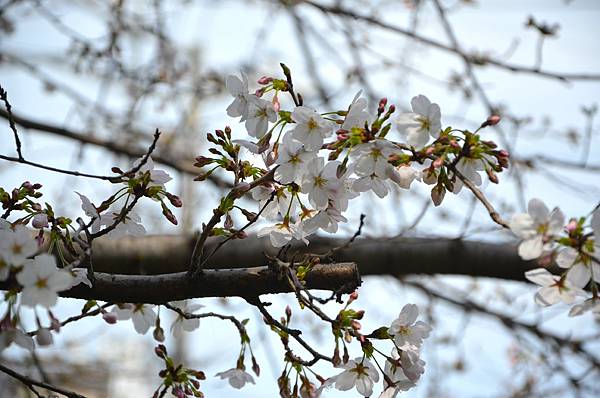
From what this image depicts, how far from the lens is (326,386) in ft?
3.55

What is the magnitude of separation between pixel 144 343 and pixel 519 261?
9767 millimetres

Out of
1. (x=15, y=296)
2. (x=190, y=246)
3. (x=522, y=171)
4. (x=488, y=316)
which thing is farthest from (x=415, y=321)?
(x=522, y=171)

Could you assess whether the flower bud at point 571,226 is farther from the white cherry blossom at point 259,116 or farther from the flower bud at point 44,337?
the flower bud at point 44,337

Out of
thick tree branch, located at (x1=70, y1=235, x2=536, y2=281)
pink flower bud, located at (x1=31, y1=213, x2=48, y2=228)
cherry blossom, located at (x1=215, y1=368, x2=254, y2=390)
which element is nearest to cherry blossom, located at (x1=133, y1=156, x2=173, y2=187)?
pink flower bud, located at (x1=31, y1=213, x2=48, y2=228)

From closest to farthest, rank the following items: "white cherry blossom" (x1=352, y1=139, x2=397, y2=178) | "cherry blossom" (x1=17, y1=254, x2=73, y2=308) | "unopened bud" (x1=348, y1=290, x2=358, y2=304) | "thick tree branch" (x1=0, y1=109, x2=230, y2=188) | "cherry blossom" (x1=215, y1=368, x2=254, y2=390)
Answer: "cherry blossom" (x1=17, y1=254, x2=73, y2=308), "white cherry blossom" (x1=352, y1=139, x2=397, y2=178), "unopened bud" (x1=348, y1=290, x2=358, y2=304), "cherry blossom" (x1=215, y1=368, x2=254, y2=390), "thick tree branch" (x1=0, y1=109, x2=230, y2=188)

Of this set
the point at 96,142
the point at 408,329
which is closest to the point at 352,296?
the point at 408,329

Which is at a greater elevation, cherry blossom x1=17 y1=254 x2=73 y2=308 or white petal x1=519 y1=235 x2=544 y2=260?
cherry blossom x1=17 y1=254 x2=73 y2=308

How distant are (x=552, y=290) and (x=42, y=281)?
673mm

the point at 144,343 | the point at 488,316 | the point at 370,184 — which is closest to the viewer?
the point at 370,184

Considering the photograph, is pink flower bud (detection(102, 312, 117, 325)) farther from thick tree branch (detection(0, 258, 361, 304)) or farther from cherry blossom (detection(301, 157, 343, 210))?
cherry blossom (detection(301, 157, 343, 210))

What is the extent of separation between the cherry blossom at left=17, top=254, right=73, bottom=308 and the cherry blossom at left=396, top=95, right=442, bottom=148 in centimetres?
52

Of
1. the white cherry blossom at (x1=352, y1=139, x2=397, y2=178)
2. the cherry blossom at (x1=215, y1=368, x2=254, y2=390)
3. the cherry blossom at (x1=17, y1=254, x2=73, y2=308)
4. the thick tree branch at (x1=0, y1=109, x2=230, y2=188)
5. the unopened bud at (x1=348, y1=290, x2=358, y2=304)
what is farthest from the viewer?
the thick tree branch at (x1=0, y1=109, x2=230, y2=188)

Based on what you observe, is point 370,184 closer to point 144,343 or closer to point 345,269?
point 345,269

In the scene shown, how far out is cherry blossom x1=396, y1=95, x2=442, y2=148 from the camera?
0.98 metres
